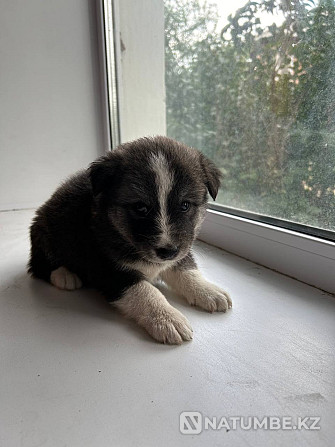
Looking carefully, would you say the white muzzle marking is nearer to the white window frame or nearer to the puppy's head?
the puppy's head

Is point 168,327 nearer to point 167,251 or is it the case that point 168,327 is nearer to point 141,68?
point 167,251

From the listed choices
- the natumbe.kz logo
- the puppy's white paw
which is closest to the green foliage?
A: the natumbe.kz logo

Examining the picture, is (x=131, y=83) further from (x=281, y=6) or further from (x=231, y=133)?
(x=281, y=6)

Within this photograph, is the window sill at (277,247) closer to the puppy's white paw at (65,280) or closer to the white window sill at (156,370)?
the white window sill at (156,370)

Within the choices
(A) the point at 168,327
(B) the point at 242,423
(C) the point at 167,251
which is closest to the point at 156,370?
(A) the point at 168,327

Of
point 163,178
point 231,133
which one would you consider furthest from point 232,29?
point 163,178

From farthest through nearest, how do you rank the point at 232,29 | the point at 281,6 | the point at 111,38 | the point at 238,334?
the point at 111,38 → the point at 232,29 → the point at 281,6 → the point at 238,334

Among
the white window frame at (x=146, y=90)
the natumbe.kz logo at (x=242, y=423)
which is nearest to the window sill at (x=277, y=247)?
the white window frame at (x=146, y=90)
